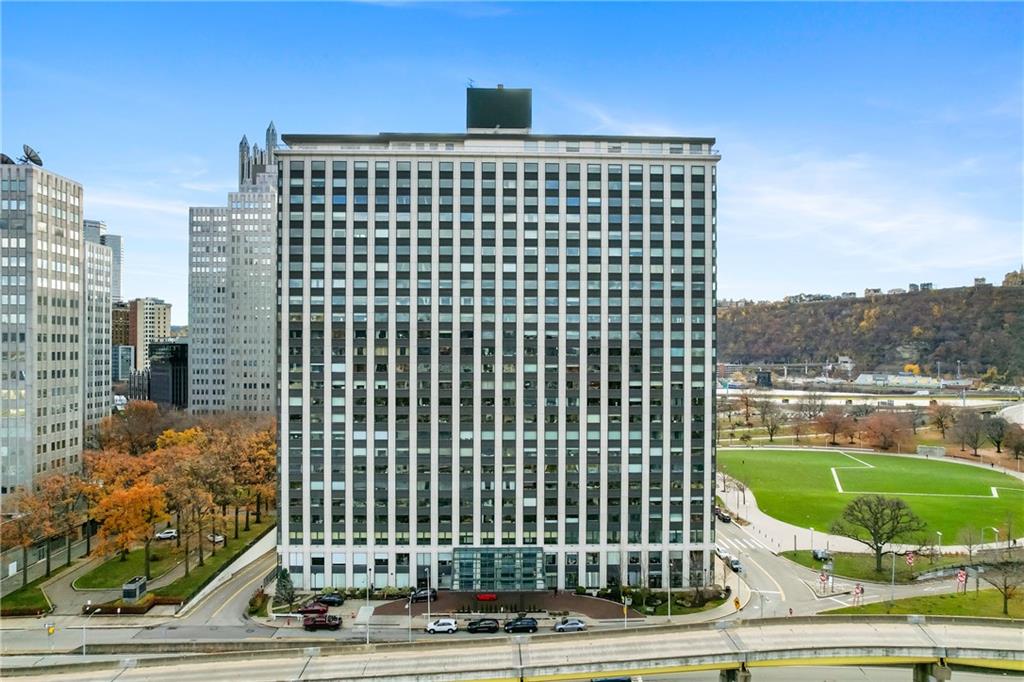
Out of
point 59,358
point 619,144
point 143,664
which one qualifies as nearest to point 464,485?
point 143,664

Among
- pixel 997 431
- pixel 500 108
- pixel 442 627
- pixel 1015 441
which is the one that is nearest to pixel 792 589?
pixel 442 627

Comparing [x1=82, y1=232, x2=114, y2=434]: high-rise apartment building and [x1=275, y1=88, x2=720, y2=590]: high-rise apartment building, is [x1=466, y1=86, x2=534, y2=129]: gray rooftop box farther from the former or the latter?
[x1=82, y1=232, x2=114, y2=434]: high-rise apartment building

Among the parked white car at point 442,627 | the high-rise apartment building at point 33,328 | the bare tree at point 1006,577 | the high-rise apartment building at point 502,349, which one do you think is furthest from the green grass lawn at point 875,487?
the high-rise apartment building at point 33,328

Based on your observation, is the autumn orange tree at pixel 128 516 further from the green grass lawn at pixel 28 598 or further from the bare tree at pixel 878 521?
the bare tree at pixel 878 521

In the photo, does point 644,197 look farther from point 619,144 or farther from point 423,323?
point 423,323

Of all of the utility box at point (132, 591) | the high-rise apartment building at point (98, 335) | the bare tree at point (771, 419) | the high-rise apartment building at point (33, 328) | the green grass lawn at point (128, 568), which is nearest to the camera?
the utility box at point (132, 591)
